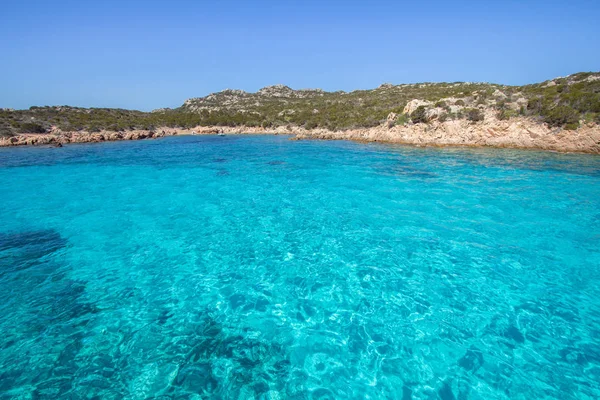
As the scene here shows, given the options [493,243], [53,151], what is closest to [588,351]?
[493,243]

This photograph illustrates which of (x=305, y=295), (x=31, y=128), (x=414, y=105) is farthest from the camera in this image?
(x=31, y=128)

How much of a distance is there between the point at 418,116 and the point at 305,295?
108 feet

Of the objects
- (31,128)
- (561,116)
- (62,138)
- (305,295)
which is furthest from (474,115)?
(31,128)

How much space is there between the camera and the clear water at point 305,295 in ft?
15.3

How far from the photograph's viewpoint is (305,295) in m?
6.91

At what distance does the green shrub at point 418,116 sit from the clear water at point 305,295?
20.4 meters

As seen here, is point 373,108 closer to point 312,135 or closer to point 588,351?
point 312,135

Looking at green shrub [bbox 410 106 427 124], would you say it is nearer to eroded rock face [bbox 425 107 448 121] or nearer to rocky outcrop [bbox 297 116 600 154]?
eroded rock face [bbox 425 107 448 121]

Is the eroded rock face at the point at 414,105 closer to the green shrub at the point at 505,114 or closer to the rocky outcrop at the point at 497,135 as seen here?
the rocky outcrop at the point at 497,135

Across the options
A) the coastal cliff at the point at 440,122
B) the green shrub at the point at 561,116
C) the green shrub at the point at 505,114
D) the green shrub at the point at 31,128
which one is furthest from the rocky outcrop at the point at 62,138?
the green shrub at the point at 561,116

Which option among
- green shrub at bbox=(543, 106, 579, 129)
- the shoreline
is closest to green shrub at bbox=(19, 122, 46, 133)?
the shoreline

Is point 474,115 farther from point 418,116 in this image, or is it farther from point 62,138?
point 62,138

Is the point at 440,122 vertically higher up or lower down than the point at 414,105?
lower down

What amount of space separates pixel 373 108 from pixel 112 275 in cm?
5437
